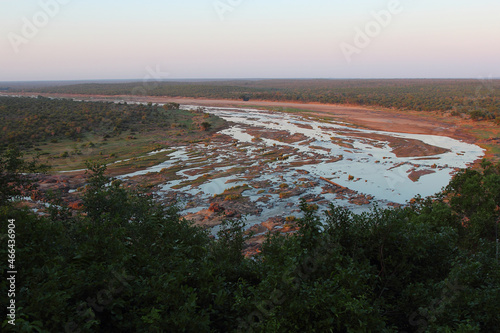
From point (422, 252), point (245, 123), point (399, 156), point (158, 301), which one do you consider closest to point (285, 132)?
point (245, 123)

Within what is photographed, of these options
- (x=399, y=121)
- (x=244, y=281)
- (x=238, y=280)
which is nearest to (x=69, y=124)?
(x=238, y=280)

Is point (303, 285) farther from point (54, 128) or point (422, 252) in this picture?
point (54, 128)

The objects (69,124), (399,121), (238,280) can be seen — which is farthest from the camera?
(399,121)

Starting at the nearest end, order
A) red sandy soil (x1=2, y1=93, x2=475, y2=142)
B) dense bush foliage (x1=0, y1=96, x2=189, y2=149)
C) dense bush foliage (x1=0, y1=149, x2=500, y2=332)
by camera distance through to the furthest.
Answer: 1. dense bush foliage (x1=0, y1=149, x2=500, y2=332)
2. dense bush foliage (x1=0, y1=96, x2=189, y2=149)
3. red sandy soil (x1=2, y1=93, x2=475, y2=142)

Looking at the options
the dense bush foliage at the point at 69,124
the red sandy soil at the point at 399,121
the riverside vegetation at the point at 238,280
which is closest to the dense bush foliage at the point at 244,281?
the riverside vegetation at the point at 238,280

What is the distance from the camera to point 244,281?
579cm

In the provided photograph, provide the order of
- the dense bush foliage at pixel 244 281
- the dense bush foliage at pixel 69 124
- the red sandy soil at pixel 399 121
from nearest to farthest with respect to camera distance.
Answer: the dense bush foliage at pixel 244 281 → the dense bush foliage at pixel 69 124 → the red sandy soil at pixel 399 121

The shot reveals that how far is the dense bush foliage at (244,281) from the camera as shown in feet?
14.6

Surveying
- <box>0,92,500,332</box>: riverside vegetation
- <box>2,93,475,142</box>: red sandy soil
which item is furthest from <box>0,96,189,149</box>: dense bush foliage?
<box>0,92,500,332</box>: riverside vegetation

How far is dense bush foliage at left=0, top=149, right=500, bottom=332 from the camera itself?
4441 mm

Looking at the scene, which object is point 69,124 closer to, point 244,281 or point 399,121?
point 244,281

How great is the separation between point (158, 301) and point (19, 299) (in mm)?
1807

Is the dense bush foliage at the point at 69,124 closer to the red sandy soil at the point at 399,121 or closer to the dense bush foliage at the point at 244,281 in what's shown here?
the red sandy soil at the point at 399,121

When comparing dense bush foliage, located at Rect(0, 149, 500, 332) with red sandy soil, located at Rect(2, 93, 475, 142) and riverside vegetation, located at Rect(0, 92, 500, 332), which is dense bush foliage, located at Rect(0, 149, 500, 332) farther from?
red sandy soil, located at Rect(2, 93, 475, 142)
